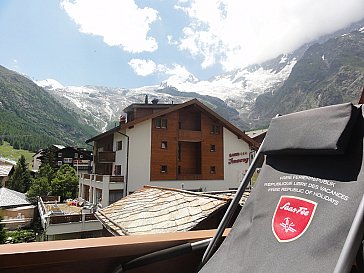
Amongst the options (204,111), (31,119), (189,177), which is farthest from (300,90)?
(189,177)

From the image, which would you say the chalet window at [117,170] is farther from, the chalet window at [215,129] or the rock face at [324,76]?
the rock face at [324,76]

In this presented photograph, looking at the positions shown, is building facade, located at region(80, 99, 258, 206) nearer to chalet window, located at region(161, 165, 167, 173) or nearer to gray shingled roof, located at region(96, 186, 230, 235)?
chalet window, located at region(161, 165, 167, 173)

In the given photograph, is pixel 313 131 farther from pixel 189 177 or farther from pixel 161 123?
pixel 189 177

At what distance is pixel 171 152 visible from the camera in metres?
16.5

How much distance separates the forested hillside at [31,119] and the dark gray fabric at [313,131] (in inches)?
3179

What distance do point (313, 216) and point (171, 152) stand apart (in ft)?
51.2

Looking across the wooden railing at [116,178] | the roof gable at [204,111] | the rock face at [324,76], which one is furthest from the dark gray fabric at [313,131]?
the rock face at [324,76]

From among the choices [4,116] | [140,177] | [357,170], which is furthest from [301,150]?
[4,116]

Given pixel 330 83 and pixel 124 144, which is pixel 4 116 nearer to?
pixel 124 144

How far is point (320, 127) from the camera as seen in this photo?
3.72 ft

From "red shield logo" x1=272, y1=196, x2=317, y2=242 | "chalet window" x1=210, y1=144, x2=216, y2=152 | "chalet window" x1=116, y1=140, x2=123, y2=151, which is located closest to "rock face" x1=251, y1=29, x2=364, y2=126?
"chalet window" x1=210, y1=144, x2=216, y2=152

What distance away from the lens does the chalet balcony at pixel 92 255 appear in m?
0.89

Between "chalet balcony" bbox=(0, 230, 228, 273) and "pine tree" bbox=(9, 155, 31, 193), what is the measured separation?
124ft

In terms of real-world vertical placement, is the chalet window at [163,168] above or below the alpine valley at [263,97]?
below
